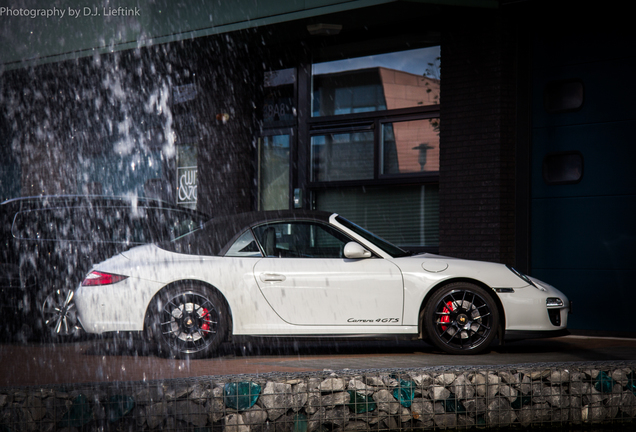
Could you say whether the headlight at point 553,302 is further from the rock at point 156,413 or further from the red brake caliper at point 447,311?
the rock at point 156,413

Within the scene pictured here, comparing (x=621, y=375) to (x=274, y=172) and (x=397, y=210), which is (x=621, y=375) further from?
(x=274, y=172)

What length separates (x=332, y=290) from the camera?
614 cm

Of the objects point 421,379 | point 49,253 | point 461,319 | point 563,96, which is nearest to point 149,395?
point 421,379

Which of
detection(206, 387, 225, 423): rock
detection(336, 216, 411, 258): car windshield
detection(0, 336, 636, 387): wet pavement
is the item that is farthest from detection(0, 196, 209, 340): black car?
detection(206, 387, 225, 423): rock

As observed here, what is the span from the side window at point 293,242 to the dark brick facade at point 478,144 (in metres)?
2.94

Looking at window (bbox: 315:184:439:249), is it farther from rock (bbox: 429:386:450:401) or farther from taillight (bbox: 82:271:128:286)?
rock (bbox: 429:386:450:401)

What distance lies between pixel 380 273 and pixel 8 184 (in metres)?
12.3

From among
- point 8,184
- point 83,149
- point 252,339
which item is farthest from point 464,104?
point 8,184

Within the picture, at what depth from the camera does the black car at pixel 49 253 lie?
7109 mm

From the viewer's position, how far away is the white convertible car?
610cm

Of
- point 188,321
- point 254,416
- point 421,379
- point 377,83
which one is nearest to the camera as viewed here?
point 254,416

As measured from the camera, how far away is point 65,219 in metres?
7.55

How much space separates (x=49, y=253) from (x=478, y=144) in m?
5.53

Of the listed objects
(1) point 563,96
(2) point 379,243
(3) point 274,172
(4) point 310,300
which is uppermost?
(1) point 563,96
